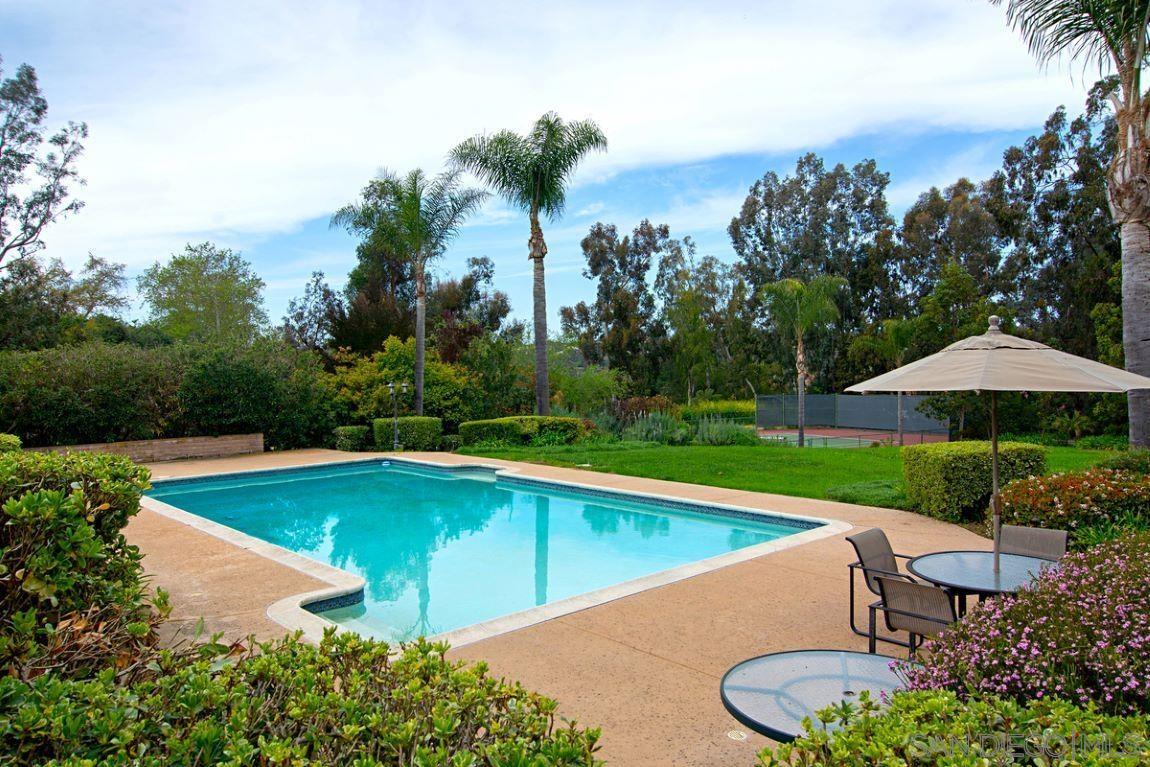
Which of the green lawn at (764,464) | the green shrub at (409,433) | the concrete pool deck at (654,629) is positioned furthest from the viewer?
the green shrub at (409,433)

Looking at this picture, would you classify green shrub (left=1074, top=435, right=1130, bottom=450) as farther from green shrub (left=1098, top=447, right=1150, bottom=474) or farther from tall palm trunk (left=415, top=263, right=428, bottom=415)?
tall palm trunk (left=415, top=263, right=428, bottom=415)

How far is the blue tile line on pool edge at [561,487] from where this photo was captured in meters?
9.02

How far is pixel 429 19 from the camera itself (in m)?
11.1

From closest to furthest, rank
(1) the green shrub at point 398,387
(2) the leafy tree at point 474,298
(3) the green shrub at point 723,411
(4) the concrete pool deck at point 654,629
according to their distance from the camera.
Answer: (4) the concrete pool deck at point 654,629, (1) the green shrub at point 398,387, (3) the green shrub at point 723,411, (2) the leafy tree at point 474,298

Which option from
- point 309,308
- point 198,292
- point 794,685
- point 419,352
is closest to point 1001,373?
point 794,685

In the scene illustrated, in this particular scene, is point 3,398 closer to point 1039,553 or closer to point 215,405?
point 215,405

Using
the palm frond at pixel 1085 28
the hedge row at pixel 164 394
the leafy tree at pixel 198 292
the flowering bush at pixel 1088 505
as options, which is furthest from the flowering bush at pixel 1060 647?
the leafy tree at pixel 198 292

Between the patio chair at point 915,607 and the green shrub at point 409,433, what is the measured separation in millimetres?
15801

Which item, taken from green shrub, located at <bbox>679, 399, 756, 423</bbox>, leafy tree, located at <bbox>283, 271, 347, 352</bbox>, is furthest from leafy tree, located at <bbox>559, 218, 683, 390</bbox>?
leafy tree, located at <bbox>283, 271, 347, 352</bbox>

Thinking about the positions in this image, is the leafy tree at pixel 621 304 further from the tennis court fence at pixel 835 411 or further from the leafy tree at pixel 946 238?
the leafy tree at pixel 946 238

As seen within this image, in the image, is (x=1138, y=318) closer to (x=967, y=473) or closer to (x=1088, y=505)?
(x=967, y=473)

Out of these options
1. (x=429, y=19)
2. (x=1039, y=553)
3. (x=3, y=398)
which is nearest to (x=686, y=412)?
(x=429, y=19)

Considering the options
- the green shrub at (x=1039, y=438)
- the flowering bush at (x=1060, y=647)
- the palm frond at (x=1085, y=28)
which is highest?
the palm frond at (x=1085, y=28)

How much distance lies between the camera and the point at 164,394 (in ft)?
56.5
